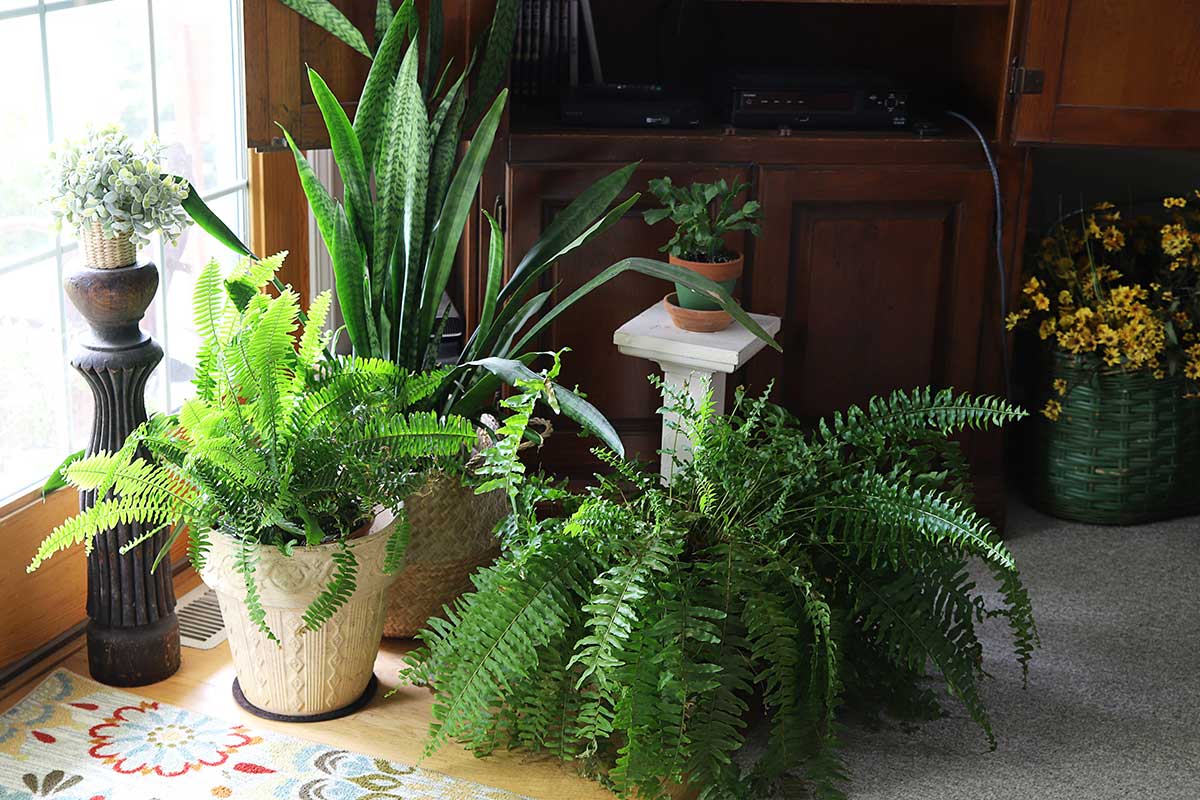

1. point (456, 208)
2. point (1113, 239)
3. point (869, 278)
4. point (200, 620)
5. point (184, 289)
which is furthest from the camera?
point (1113, 239)

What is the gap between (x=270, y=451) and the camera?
205 centimetres

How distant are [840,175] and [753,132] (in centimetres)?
20

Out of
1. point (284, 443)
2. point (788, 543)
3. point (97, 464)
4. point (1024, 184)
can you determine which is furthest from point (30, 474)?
point (1024, 184)

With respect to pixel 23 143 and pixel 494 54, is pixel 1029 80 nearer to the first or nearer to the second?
pixel 494 54

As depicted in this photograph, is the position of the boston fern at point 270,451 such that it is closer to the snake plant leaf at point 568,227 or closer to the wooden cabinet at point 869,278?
the snake plant leaf at point 568,227

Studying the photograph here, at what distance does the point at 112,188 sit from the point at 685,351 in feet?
3.38

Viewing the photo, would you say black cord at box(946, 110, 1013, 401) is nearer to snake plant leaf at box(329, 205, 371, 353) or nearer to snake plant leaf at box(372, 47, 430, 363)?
snake plant leaf at box(372, 47, 430, 363)

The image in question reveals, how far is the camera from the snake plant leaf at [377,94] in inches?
94.2

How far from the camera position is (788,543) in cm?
220

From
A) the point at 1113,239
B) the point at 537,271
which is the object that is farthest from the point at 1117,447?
the point at 537,271

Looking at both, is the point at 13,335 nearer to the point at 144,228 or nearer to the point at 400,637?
the point at 144,228

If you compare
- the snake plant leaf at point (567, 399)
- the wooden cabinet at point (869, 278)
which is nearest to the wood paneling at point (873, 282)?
the wooden cabinet at point (869, 278)

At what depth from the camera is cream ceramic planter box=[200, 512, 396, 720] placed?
209cm

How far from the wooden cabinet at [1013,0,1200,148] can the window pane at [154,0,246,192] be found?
5.25 ft
